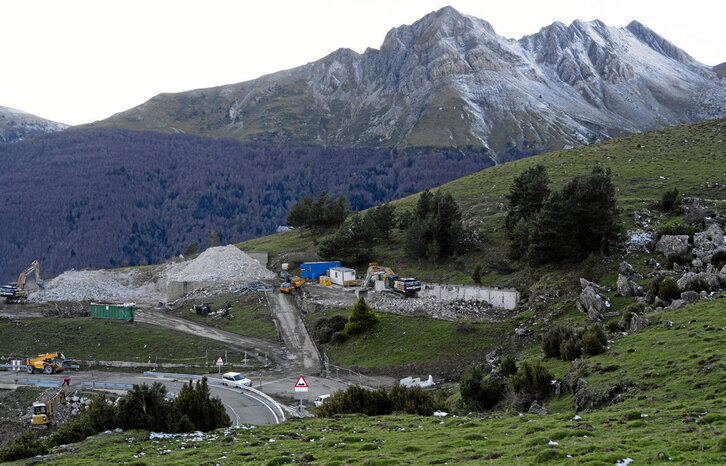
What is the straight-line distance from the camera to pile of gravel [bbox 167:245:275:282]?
80.4 meters

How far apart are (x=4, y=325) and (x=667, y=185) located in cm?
8544

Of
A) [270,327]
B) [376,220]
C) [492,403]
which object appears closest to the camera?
[492,403]

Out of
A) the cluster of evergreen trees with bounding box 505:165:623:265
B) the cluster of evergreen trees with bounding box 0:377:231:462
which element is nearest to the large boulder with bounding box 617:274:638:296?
the cluster of evergreen trees with bounding box 505:165:623:265

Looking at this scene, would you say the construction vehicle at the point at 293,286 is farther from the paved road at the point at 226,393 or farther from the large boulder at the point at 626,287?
the large boulder at the point at 626,287

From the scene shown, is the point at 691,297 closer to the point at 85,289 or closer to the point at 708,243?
the point at 708,243

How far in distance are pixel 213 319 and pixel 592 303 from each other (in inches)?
1705

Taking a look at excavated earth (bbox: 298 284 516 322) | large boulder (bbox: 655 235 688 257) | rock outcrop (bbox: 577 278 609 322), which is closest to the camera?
rock outcrop (bbox: 577 278 609 322)

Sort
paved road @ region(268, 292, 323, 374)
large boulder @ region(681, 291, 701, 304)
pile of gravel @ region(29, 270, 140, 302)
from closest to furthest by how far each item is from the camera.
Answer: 1. large boulder @ region(681, 291, 701, 304)
2. paved road @ region(268, 292, 323, 374)
3. pile of gravel @ region(29, 270, 140, 302)

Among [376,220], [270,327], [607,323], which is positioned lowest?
[270,327]

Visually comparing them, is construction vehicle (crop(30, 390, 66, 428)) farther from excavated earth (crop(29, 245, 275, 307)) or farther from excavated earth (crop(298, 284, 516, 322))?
excavated earth (crop(29, 245, 275, 307))

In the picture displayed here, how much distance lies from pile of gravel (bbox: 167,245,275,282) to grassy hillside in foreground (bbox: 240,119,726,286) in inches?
483

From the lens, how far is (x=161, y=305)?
74.4m

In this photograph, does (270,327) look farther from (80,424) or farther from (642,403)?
(642,403)

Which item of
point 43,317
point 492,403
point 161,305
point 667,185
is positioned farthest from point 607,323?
point 43,317
